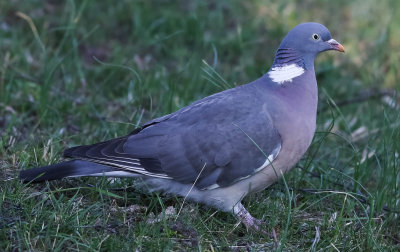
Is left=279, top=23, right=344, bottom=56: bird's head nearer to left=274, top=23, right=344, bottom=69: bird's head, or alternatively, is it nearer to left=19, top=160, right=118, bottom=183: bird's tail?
left=274, top=23, right=344, bottom=69: bird's head

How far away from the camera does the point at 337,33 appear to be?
6848mm

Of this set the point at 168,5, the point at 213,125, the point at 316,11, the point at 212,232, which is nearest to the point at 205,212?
the point at 212,232

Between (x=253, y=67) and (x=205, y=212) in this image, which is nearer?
(x=205, y=212)

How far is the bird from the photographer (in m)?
3.38

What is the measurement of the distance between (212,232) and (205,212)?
0.24 metres

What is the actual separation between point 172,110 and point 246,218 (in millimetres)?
1272

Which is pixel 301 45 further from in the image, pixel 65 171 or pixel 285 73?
pixel 65 171

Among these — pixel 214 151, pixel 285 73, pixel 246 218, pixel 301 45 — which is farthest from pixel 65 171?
pixel 301 45

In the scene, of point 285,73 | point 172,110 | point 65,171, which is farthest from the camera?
point 172,110

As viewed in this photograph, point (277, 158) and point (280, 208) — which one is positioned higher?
point (277, 158)

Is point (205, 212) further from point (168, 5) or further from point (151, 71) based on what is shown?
point (168, 5)

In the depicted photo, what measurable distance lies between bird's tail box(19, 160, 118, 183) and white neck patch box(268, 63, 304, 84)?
108cm

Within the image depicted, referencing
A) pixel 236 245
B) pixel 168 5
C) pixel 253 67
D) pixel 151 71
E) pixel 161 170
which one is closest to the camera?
pixel 236 245

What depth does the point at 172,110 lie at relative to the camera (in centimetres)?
441
